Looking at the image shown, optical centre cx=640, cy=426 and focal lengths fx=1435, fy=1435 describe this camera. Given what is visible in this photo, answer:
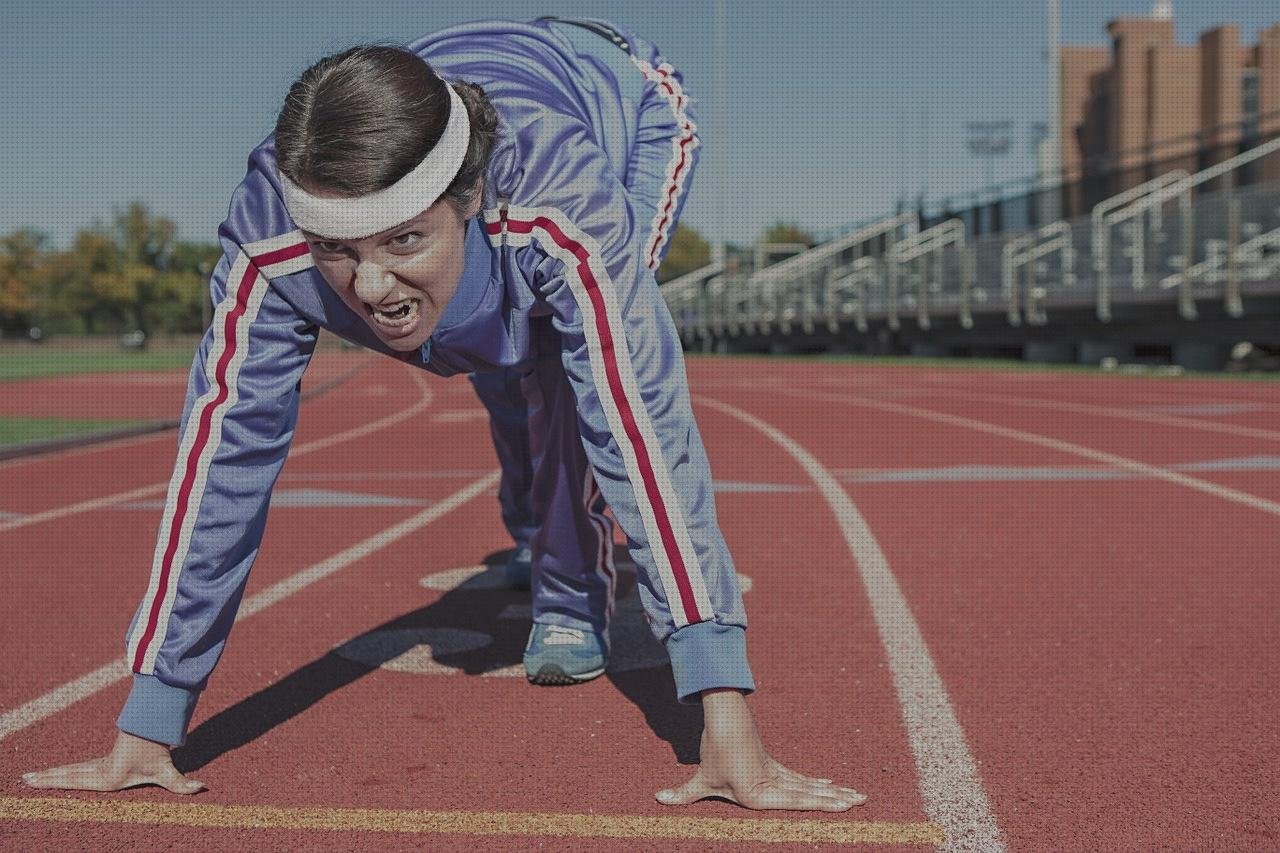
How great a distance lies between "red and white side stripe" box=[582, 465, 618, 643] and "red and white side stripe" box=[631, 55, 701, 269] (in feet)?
2.22

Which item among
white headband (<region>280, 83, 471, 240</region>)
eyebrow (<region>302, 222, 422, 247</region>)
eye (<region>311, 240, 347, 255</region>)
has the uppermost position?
white headband (<region>280, 83, 471, 240</region>)

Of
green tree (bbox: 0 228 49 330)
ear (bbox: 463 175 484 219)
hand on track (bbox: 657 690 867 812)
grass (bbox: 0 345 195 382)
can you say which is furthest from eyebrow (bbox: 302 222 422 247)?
green tree (bbox: 0 228 49 330)

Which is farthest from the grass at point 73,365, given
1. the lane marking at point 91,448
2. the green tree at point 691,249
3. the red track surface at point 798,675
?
the green tree at point 691,249

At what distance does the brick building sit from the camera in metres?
38.2

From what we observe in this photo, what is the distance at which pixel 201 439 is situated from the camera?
289 centimetres

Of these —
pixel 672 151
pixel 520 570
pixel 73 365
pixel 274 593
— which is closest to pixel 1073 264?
pixel 520 570

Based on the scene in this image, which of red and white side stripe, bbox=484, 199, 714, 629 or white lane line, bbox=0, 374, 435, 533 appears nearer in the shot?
red and white side stripe, bbox=484, 199, 714, 629

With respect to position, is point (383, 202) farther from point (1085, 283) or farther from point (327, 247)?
point (1085, 283)

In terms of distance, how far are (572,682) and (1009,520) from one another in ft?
11.5

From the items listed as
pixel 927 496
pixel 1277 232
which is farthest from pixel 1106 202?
pixel 927 496

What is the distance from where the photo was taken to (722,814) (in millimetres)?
2738

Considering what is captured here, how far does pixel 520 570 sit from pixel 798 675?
1.53 meters

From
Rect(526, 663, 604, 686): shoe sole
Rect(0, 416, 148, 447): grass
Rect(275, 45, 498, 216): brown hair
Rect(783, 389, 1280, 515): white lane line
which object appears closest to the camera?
Rect(275, 45, 498, 216): brown hair

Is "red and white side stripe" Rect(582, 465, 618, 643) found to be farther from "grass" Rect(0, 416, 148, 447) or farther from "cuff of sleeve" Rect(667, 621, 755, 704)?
"grass" Rect(0, 416, 148, 447)
